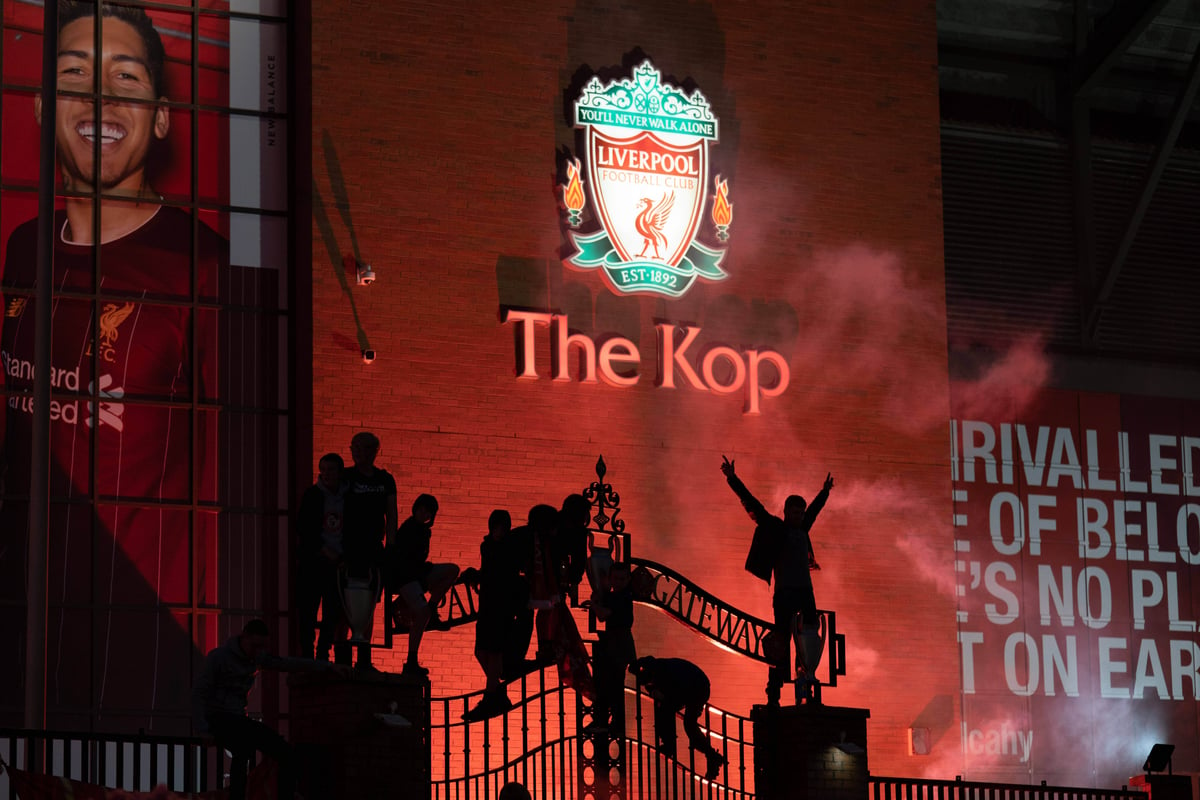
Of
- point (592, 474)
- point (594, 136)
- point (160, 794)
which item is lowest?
point (160, 794)

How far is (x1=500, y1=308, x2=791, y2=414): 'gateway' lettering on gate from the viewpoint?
23359 millimetres

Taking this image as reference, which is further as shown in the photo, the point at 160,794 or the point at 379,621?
the point at 379,621

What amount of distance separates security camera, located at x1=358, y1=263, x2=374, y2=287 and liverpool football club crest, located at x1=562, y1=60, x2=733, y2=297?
2.54 metres

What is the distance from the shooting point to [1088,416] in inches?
1088

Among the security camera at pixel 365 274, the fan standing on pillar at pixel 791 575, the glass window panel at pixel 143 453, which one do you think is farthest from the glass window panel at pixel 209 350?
the fan standing on pillar at pixel 791 575

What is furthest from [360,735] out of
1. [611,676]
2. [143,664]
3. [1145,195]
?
[1145,195]

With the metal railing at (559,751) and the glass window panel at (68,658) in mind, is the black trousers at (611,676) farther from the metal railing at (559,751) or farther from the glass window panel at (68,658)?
the glass window panel at (68,658)

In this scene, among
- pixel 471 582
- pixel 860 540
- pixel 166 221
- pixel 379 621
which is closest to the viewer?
pixel 471 582

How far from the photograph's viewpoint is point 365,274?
22.5 metres

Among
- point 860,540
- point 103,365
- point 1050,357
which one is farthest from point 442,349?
point 1050,357

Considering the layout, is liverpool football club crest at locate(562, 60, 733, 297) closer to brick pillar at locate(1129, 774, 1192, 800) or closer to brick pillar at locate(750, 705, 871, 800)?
brick pillar at locate(750, 705, 871, 800)

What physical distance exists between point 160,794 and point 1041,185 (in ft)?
57.5

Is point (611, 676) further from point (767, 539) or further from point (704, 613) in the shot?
point (704, 613)

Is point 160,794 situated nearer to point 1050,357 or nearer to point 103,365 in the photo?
point 103,365
